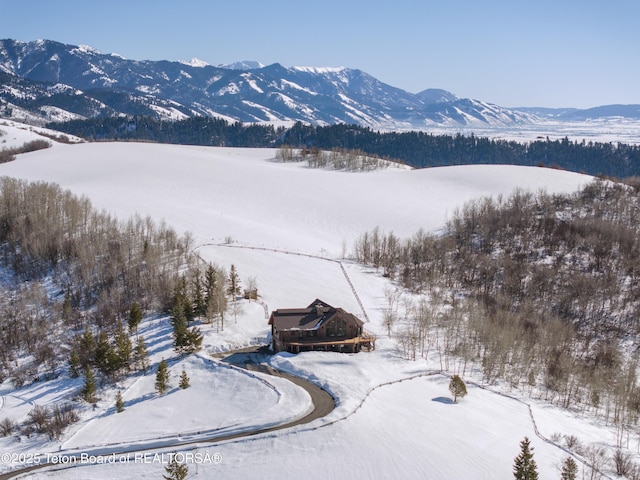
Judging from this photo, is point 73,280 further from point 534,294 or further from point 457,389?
point 534,294

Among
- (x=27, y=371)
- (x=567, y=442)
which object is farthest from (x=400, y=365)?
(x=27, y=371)

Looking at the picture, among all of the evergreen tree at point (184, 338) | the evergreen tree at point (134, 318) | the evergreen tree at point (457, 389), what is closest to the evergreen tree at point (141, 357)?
the evergreen tree at point (184, 338)

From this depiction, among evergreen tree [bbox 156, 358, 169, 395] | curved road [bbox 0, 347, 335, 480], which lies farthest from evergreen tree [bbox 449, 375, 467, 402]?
evergreen tree [bbox 156, 358, 169, 395]

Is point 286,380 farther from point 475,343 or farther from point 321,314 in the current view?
point 475,343

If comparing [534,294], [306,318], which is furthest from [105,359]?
[534,294]

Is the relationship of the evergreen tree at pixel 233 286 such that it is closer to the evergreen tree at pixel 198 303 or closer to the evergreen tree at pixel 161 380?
the evergreen tree at pixel 198 303

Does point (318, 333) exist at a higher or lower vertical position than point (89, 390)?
higher
